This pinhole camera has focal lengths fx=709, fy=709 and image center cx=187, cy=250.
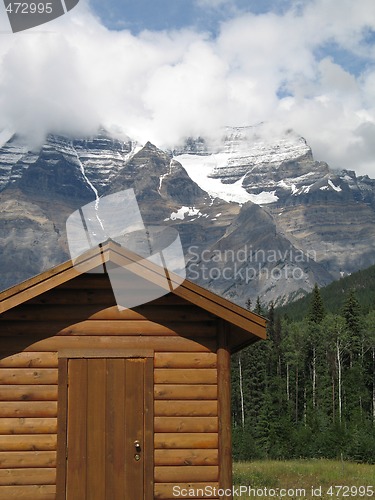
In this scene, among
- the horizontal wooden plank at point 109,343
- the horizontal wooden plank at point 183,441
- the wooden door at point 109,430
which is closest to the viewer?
the wooden door at point 109,430

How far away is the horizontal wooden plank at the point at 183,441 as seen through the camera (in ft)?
34.9

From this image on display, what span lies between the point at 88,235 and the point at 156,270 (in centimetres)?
116

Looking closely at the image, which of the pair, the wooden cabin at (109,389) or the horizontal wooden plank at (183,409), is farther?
the horizontal wooden plank at (183,409)

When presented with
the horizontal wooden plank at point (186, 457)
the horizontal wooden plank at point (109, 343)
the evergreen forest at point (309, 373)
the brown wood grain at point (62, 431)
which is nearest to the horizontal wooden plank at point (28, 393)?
the brown wood grain at point (62, 431)

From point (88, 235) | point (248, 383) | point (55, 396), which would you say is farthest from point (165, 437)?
point (248, 383)

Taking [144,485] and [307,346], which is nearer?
[144,485]

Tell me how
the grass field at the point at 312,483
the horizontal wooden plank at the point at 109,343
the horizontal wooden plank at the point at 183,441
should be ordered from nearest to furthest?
the horizontal wooden plank at the point at 183,441 → the horizontal wooden plank at the point at 109,343 → the grass field at the point at 312,483

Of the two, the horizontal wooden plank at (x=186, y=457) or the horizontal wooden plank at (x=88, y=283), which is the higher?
the horizontal wooden plank at (x=88, y=283)

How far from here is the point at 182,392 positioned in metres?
10.8

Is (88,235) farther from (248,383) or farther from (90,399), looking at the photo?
(248,383)

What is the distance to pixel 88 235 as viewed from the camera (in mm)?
10727

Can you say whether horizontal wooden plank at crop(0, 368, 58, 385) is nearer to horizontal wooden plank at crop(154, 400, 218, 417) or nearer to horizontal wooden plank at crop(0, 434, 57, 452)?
horizontal wooden plank at crop(0, 434, 57, 452)

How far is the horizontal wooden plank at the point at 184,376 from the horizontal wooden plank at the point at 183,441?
0.78 m

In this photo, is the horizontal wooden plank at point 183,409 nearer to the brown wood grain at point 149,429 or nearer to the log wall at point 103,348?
the log wall at point 103,348
